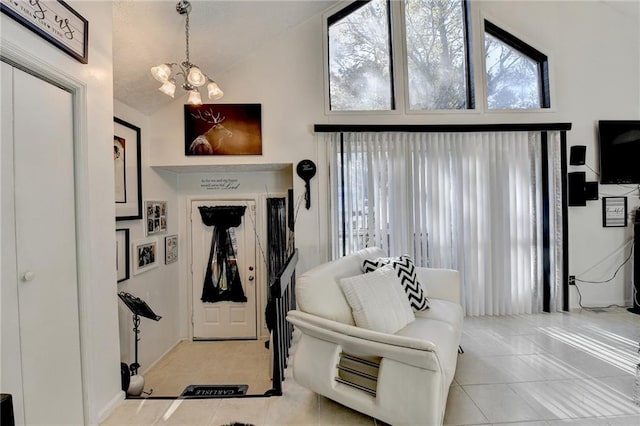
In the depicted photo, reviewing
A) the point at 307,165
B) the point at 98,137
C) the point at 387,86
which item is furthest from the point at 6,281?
the point at 387,86

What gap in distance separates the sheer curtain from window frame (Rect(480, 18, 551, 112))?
38 centimetres

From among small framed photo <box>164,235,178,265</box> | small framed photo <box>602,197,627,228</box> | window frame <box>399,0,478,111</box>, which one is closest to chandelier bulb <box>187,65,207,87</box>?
A: small framed photo <box>164,235,178,265</box>

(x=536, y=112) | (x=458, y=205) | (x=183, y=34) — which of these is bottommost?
(x=458, y=205)

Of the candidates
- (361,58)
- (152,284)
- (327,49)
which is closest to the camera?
(152,284)

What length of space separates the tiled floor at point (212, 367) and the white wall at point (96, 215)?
1.20m

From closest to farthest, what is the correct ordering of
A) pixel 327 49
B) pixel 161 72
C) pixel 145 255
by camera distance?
pixel 161 72, pixel 145 255, pixel 327 49

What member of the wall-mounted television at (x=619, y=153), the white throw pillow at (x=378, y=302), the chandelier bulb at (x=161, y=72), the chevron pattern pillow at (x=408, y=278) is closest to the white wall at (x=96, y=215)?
the chandelier bulb at (x=161, y=72)

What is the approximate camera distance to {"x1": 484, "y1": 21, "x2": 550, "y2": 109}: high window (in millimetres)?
3580

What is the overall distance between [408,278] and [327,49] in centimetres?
270

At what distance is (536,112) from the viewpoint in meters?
3.54

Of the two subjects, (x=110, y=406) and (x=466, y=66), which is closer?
(x=110, y=406)

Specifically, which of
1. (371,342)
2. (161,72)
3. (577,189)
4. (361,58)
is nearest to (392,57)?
(361,58)

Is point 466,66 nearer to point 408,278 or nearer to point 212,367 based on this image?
point 408,278

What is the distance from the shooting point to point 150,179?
3.30 meters
